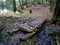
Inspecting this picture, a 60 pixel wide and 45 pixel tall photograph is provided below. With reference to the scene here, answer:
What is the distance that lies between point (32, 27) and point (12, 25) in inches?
67.7

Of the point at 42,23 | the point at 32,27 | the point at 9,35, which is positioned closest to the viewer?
the point at 9,35

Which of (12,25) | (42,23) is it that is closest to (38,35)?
(42,23)

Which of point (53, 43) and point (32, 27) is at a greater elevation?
point (32, 27)

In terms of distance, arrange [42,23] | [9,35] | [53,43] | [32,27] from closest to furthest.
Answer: [53,43] < [9,35] < [32,27] < [42,23]

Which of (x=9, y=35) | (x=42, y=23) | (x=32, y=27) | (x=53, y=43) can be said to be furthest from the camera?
(x=42, y=23)

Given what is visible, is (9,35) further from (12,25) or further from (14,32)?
(12,25)

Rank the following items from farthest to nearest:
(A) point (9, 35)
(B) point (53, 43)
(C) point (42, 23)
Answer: (C) point (42, 23) < (A) point (9, 35) < (B) point (53, 43)

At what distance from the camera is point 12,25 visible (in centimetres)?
1103

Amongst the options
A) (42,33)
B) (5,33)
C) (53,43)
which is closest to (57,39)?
(53,43)

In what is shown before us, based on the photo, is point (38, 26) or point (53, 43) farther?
point (38, 26)

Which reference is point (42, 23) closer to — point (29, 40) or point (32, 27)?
point (32, 27)

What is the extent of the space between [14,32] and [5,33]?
2.01 feet

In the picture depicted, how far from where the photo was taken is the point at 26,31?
32.2 feet

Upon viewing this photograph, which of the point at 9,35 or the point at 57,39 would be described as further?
the point at 9,35
